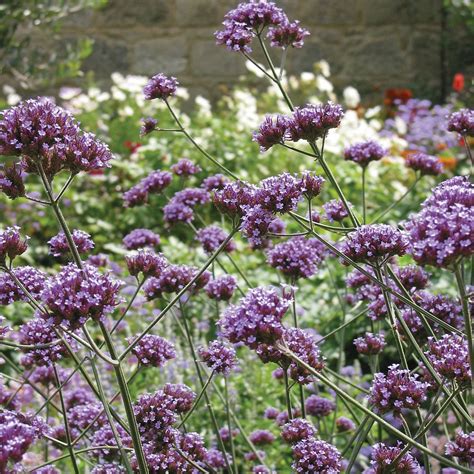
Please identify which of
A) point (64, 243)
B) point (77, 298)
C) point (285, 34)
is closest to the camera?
point (77, 298)

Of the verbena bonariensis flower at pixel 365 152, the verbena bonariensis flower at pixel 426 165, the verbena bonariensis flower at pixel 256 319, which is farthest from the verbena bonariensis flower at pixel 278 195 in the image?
the verbena bonariensis flower at pixel 426 165

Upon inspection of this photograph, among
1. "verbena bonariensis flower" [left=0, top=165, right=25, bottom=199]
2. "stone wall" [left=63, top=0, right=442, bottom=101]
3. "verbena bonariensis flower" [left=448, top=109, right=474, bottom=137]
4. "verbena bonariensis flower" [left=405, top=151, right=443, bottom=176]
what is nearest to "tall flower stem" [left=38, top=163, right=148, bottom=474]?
"verbena bonariensis flower" [left=0, top=165, right=25, bottom=199]

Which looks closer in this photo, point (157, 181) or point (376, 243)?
point (376, 243)

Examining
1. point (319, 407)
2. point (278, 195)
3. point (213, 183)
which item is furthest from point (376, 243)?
point (213, 183)

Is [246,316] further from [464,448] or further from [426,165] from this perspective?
[426,165]

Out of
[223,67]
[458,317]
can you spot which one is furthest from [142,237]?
[223,67]

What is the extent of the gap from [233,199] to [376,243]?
346 mm

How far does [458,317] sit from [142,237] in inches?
42.6

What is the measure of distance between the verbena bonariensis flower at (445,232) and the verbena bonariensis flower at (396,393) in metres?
0.36

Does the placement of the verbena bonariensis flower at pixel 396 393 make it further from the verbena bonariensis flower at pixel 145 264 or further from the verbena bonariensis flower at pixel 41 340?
the verbena bonariensis flower at pixel 41 340

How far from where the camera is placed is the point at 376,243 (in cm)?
168

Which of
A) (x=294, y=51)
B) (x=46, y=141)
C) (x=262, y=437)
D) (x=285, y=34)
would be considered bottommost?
(x=262, y=437)

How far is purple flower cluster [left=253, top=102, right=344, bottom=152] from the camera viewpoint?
1.95 metres

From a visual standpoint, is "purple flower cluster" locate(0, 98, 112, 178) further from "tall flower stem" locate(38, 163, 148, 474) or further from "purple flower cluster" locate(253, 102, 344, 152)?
"purple flower cluster" locate(253, 102, 344, 152)
